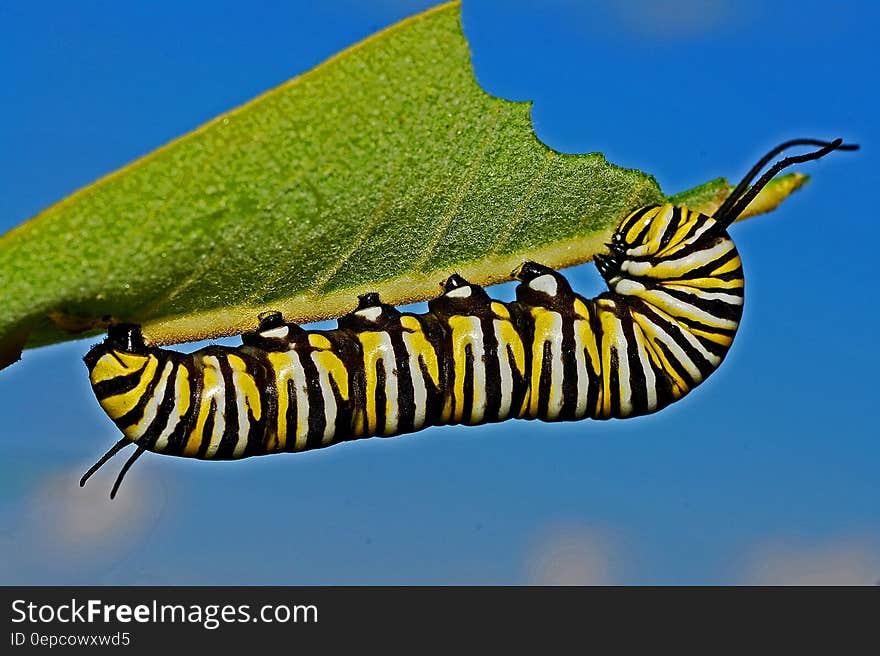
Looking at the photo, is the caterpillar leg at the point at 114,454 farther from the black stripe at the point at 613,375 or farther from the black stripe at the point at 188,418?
the black stripe at the point at 613,375

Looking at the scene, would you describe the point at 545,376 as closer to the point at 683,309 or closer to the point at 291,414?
the point at 683,309

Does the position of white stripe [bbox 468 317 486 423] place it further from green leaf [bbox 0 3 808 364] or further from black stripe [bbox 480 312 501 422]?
green leaf [bbox 0 3 808 364]

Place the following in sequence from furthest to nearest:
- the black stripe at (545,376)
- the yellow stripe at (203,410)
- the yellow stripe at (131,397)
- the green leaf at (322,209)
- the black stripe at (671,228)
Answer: the black stripe at (545,376) < the black stripe at (671,228) < the yellow stripe at (203,410) < the yellow stripe at (131,397) < the green leaf at (322,209)

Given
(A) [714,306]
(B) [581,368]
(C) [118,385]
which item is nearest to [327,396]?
(C) [118,385]

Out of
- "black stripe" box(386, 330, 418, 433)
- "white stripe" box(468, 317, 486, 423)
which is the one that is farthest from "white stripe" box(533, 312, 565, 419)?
"black stripe" box(386, 330, 418, 433)

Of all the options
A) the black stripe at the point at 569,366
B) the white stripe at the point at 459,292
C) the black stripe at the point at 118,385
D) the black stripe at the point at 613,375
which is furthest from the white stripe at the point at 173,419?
the black stripe at the point at 613,375

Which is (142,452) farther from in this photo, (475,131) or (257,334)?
(475,131)
